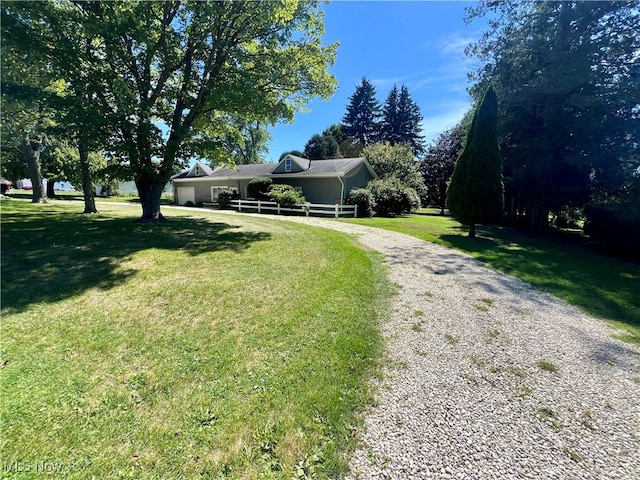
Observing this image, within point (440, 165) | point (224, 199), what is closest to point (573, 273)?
point (224, 199)

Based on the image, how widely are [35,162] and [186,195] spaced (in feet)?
38.9

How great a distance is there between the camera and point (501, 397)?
279cm

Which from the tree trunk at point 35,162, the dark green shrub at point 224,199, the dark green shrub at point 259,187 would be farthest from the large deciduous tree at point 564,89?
the tree trunk at point 35,162

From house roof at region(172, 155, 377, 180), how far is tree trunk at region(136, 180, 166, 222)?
703cm

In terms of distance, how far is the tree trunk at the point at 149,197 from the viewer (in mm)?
11070

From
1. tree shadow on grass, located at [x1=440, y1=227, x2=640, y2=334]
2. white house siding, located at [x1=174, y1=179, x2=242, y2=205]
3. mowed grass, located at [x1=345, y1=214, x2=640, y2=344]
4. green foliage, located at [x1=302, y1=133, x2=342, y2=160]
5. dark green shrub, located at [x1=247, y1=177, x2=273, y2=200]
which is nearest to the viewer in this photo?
mowed grass, located at [x1=345, y1=214, x2=640, y2=344]

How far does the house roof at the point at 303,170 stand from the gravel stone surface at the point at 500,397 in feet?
55.0

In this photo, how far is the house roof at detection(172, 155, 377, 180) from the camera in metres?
21.3

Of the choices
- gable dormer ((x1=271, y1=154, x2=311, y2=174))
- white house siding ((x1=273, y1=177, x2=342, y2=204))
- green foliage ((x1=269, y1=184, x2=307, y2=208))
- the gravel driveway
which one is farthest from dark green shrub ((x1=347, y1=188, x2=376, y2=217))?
the gravel driveway

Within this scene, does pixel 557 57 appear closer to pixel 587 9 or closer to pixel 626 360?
pixel 587 9

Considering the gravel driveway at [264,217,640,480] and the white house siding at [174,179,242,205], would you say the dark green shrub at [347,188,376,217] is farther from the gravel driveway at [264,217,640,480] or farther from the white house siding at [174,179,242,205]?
the gravel driveway at [264,217,640,480]

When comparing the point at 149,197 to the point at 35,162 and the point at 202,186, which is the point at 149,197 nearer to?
the point at 35,162

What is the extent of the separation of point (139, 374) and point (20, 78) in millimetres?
12560

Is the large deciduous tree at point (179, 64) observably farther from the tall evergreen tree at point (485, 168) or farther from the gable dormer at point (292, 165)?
the gable dormer at point (292, 165)
